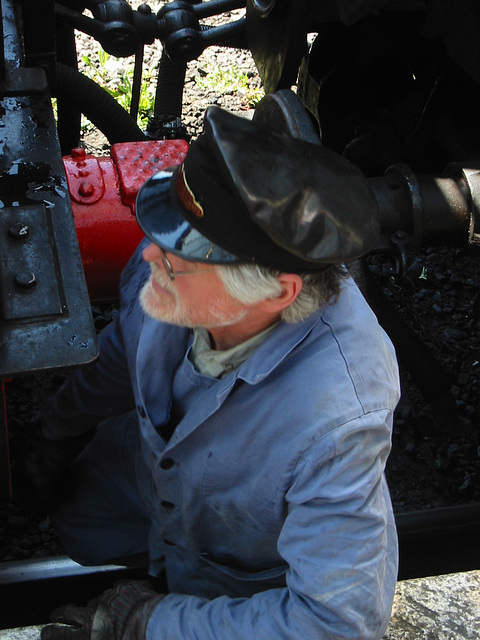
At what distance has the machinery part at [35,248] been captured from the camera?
4.83ft

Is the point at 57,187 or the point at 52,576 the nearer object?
the point at 57,187

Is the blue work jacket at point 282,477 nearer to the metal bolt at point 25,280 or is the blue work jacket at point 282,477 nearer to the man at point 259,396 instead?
the man at point 259,396

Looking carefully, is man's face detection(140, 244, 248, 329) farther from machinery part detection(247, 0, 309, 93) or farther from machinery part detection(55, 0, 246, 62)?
machinery part detection(55, 0, 246, 62)

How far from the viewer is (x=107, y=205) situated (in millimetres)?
2498

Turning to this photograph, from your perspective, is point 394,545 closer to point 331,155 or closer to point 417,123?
point 331,155

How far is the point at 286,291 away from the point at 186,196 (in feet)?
1.02

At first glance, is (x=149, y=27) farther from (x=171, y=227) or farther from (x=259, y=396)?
(x=259, y=396)

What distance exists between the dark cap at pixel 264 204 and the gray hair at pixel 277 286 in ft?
0.11

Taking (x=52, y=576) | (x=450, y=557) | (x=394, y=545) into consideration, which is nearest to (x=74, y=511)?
(x=52, y=576)

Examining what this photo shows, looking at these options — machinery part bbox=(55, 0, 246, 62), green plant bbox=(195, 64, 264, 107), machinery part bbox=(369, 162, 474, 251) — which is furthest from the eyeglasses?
green plant bbox=(195, 64, 264, 107)

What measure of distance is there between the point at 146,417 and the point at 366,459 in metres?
0.60

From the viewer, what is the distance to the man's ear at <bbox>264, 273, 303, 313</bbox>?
5.00 feet

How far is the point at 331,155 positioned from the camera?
1591 millimetres

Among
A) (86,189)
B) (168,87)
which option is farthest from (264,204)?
(168,87)
